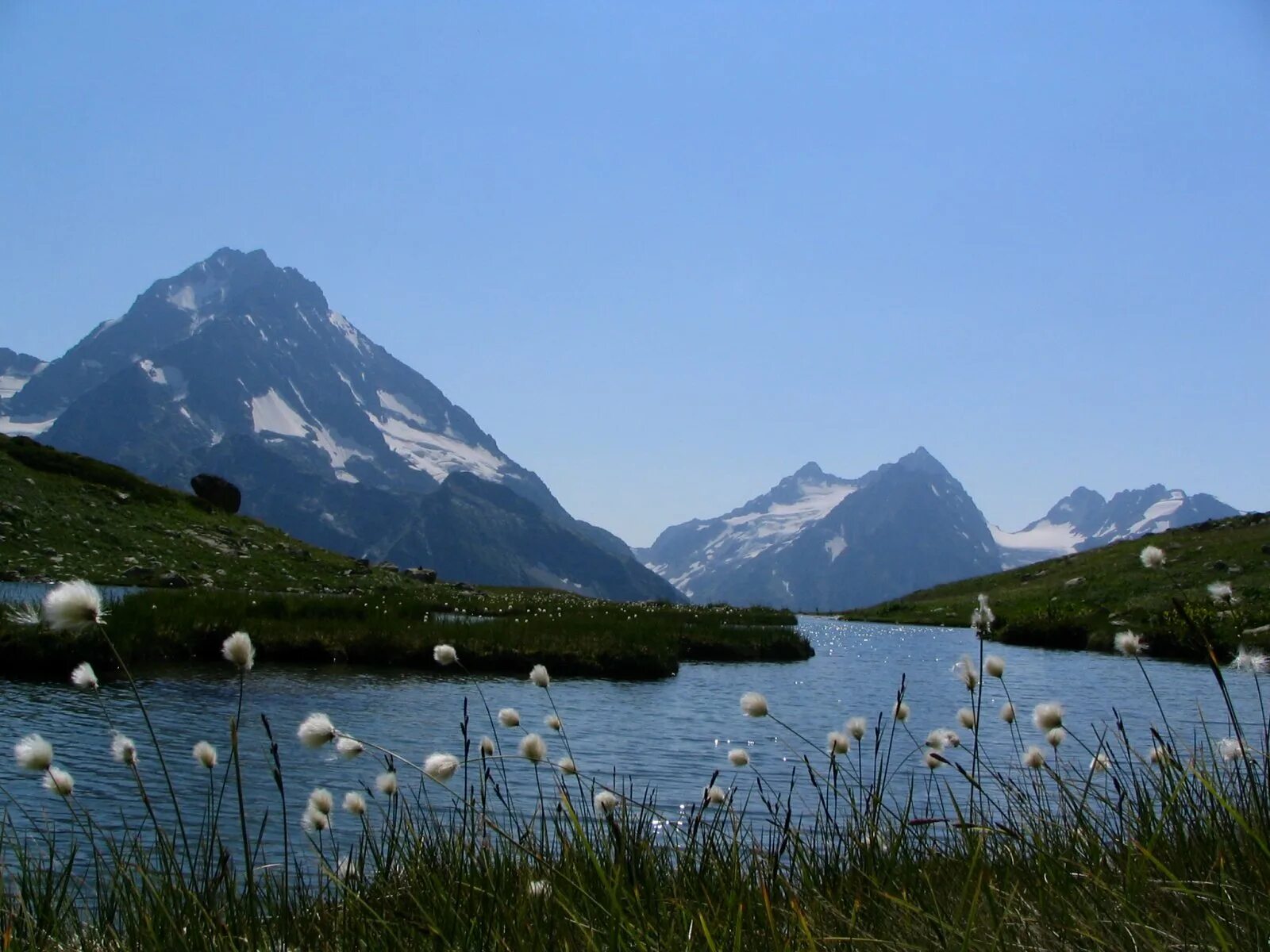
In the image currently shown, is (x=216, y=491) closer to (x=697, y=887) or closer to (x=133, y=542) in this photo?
(x=133, y=542)

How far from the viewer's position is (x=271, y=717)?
15633 mm

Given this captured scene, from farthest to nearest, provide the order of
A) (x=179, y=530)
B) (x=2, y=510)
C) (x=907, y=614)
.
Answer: (x=907, y=614), (x=179, y=530), (x=2, y=510)

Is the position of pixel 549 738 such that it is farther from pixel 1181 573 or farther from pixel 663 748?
pixel 1181 573

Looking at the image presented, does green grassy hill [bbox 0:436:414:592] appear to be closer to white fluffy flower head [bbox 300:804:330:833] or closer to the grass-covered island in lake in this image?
the grass-covered island in lake

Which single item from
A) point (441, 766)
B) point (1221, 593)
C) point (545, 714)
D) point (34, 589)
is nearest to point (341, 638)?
point (545, 714)

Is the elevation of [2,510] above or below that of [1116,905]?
above

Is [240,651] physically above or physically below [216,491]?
below

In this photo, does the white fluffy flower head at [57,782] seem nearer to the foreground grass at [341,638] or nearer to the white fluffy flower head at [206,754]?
the white fluffy flower head at [206,754]

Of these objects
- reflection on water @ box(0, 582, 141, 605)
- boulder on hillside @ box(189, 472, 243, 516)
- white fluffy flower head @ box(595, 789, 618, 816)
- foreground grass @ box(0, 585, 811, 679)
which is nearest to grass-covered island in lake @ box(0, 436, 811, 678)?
foreground grass @ box(0, 585, 811, 679)

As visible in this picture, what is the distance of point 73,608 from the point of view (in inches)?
150

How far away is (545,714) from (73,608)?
14653mm

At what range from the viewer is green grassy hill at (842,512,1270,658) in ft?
108

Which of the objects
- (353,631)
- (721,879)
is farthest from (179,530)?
(721,879)

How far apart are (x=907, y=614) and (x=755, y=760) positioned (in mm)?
73050
